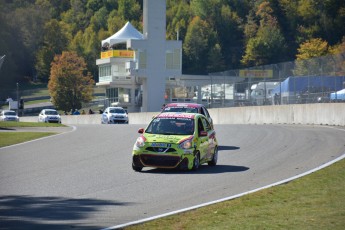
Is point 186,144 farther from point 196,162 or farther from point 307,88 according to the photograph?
point 307,88

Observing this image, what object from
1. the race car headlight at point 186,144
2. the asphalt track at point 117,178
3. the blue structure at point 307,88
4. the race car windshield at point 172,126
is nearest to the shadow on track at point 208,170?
the asphalt track at point 117,178

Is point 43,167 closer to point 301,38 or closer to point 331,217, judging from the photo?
point 331,217

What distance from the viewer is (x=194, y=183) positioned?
1800cm

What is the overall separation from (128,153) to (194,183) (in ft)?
26.3

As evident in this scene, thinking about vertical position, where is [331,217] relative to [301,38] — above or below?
below

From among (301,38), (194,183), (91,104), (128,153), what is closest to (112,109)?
(128,153)

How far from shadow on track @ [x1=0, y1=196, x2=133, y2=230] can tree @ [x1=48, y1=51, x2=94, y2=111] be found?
108 metres

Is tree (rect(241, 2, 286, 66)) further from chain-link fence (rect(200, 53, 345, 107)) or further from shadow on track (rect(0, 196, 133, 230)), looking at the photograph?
shadow on track (rect(0, 196, 133, 230))

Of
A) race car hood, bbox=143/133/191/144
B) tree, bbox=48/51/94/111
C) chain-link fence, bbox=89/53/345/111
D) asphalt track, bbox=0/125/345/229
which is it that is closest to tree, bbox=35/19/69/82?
tree, bbox=48/51/94/111

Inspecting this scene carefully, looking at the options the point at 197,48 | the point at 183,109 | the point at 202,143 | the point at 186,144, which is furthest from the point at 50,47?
the point at 186,144

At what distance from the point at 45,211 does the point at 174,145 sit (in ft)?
21.5

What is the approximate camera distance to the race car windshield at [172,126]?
21219 millimetres

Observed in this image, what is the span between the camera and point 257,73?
5081 centimetres

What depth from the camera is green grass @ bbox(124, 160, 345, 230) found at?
40.2 ft
